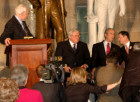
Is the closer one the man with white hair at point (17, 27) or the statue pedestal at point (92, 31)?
the man with white hair at point (17, 27)

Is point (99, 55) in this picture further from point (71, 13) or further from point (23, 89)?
point (23, 89)

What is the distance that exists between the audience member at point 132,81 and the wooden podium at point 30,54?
1.14 m

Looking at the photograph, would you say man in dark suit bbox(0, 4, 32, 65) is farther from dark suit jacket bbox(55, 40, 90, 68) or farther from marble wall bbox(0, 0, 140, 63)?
marble wall bbox(0, 0, 140, 63)

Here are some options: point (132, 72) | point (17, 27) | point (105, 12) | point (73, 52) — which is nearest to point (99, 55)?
point (73, 52)

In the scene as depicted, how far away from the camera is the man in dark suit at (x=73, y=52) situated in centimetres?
601

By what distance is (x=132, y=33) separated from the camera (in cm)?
902

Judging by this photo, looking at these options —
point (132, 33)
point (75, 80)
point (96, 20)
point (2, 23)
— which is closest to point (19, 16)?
point (75, 80)

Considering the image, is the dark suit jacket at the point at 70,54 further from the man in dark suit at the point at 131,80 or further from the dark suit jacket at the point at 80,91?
the dark suit jacket at the point at 80,91

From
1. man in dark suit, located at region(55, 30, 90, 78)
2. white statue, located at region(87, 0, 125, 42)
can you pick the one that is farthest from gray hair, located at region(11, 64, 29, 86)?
white statue, located at region(87, 0, 125, 42)

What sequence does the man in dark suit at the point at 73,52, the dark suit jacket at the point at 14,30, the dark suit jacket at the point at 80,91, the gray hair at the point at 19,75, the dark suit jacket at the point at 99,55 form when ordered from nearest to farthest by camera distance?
the gray hair at the point at 19,75
the dark suit jacket at the point at 80,91
the dark suit jacket at the point at 14,30
the man in dark suit at the point at 73,52
the dark suit jacket at the point at 99,55

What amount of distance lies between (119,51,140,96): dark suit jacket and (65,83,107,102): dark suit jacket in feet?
2.20

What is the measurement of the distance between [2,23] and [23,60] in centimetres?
444

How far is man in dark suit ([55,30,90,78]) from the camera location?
601cm

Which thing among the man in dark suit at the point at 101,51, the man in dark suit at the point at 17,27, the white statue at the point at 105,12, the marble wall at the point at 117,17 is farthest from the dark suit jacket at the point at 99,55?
the marble wall at the point at 117,17
